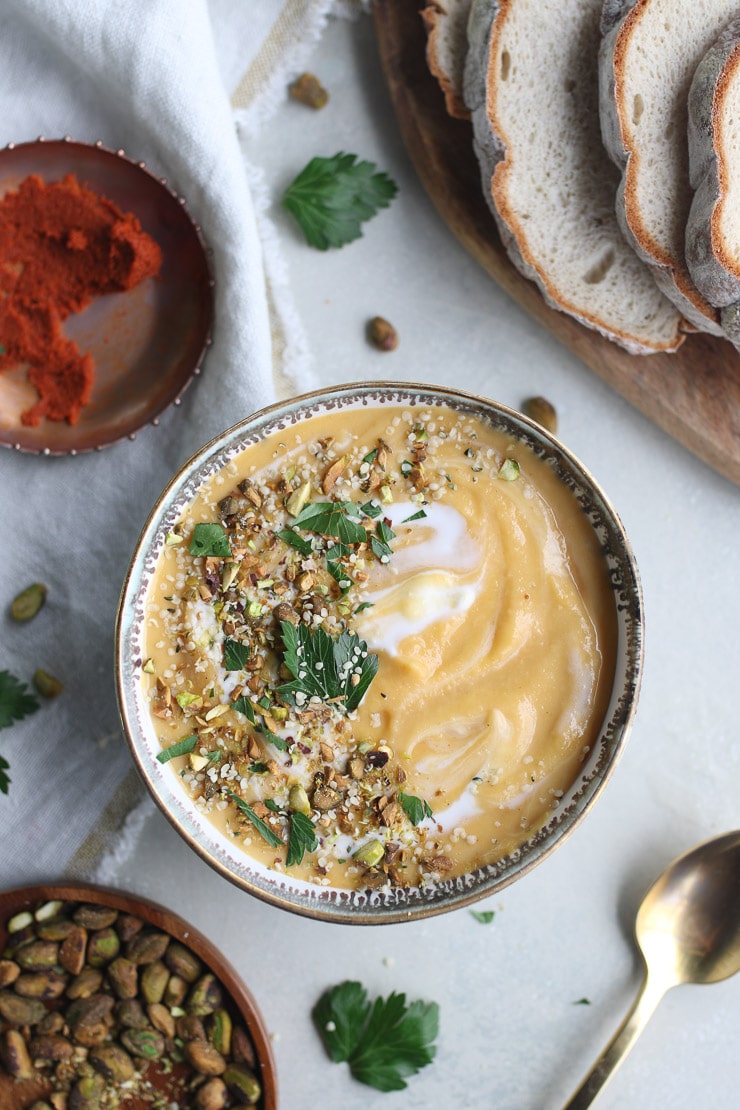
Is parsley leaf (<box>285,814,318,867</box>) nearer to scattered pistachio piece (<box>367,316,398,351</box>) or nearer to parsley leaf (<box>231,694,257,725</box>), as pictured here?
parsley leaf (<box>231,694,257,725</box>)

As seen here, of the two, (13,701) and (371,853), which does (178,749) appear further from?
(13,701)

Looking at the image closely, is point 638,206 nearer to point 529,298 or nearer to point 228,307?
point 529,298

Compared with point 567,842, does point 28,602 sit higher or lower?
lower

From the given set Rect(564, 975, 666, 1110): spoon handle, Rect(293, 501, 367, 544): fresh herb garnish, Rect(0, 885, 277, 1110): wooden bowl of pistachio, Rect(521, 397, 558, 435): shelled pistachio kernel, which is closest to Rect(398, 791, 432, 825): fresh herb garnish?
Rect(293, 501, 367, 544): fresh herb garnish

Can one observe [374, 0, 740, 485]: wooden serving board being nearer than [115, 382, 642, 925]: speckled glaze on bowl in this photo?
No

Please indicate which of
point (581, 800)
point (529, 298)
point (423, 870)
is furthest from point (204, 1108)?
point (529, 298)

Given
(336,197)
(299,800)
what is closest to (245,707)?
(299,800)

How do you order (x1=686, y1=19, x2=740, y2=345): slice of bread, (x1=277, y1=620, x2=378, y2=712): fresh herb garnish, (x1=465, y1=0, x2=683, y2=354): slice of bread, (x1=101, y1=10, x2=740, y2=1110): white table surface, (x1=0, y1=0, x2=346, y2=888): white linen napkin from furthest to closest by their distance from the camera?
1. (x1=101, y1=10, x2=740, y2=1110): white table surface
2. (x1=0, y1=0, x2=346, y2=888): white linen napkin
3. (x1=465, y1=0, x2=683, y2=354): slice of bread
4. (x1=686, y1=19, x2=740, y2=345): slice of bread
5. (x1=277, y1=620, x2=378, y2=712): fresh herb garnish
